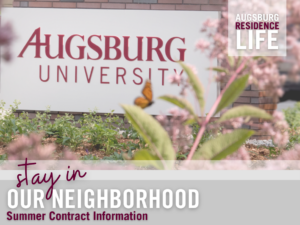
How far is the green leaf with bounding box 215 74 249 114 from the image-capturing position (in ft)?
1.34

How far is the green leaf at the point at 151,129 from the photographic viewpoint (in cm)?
42

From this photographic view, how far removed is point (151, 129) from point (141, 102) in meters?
0.09

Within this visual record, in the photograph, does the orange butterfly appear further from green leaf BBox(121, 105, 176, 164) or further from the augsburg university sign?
the augsburg university sign

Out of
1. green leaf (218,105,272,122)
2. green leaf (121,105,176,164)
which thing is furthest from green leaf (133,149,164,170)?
green leaf (218,105,272,122)

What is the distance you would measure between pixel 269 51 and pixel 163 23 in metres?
3.63

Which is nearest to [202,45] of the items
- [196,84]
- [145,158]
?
[196,84]

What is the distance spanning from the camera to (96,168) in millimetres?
448

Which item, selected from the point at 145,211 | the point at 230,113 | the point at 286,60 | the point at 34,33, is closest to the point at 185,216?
the point at 145,211

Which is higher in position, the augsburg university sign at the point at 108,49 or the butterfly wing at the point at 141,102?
the augsburg university sign at the point at 108,49

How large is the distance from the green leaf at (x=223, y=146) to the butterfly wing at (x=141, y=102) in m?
0.13

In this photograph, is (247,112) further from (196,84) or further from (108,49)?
(108,49)

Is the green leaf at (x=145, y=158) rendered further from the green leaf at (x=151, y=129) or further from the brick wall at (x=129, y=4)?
the brick wall at (x=129, y=4)

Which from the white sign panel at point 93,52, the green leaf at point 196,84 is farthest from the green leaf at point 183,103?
the white sign panel at point 93,52

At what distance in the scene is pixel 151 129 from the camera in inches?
16.7
